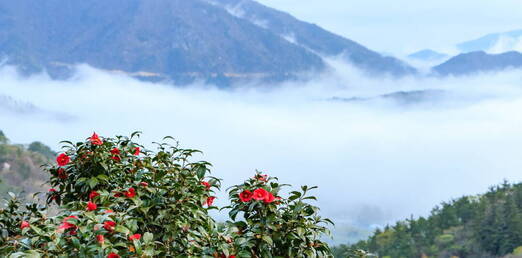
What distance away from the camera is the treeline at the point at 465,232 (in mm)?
45125

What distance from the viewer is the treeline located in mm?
45125

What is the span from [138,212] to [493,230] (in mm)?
44611

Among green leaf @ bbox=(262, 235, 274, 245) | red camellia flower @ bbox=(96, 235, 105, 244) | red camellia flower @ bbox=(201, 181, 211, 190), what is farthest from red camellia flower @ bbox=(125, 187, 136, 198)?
green leaf @ bbox=(262, 235, 274, 245)

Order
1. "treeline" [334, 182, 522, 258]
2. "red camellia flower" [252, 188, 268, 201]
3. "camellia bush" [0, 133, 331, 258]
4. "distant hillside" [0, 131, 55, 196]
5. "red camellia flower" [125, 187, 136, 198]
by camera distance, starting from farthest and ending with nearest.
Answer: "distant hillside" [0, 131, 55, 196], "treeline" [334, 182, 522, 258], "red camellia flower" [125, 187, 136, 198], "red camellia flower" [252, 188, 268, 201], "camellia bush" [0, 133, 331, 258]

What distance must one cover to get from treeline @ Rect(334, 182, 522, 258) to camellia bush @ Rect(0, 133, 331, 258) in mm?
34712

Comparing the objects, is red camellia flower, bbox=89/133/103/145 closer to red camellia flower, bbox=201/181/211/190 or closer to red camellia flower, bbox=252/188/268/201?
red camellia flower, bbox=201/181/211/190

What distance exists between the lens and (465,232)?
51094 mm

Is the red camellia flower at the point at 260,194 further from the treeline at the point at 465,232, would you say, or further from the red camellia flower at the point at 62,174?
the treeline at the point at 465,232

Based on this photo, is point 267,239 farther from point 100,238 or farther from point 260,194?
point 100,238

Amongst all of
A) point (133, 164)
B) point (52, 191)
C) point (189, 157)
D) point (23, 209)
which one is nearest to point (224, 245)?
point (189, 157)

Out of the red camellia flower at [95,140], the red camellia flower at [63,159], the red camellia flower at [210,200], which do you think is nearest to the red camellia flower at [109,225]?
the red camellia flower at [210,200]

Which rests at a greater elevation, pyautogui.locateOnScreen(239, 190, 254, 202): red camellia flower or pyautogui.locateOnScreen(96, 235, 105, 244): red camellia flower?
pyautogui.locateOnScreen(239, 190, 254, 202): red camellia flower

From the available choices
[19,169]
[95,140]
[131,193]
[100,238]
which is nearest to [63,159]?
[95,140]

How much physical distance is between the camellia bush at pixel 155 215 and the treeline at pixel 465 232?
3471 cm
